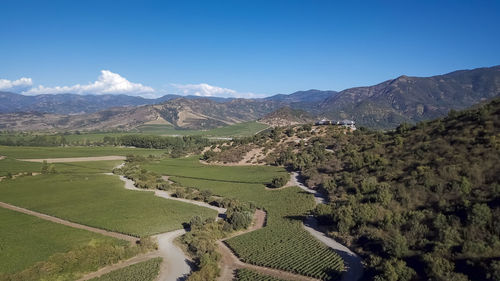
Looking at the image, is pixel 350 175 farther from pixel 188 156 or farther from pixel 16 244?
→ pixel 188 156

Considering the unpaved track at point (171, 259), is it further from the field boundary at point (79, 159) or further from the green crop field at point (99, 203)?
the field boundary at point (79, 159)

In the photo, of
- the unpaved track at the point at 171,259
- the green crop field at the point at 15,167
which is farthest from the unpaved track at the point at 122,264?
the green crop field at the point at 15,167

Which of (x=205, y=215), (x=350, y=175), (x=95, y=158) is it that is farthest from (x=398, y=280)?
(x=95, y=158)

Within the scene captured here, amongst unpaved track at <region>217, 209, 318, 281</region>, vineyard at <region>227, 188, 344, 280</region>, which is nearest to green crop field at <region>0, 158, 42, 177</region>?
unpaved track at <region>217, 209, 318, 281</region>

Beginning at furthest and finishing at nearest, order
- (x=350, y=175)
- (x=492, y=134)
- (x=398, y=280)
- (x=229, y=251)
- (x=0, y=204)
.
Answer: (x=350, y=175) → (x=0, y=204) → (x=492, y=134) → (x=229, y=251) → (x=398, y=280)

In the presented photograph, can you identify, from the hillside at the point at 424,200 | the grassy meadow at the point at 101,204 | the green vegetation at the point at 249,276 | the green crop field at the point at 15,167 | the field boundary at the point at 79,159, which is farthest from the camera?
the field boundary at the point at 79,159

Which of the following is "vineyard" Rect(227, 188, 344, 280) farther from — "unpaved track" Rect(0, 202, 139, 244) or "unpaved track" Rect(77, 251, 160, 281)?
"unpaved track" Rect(0, 202, 139, 244)
